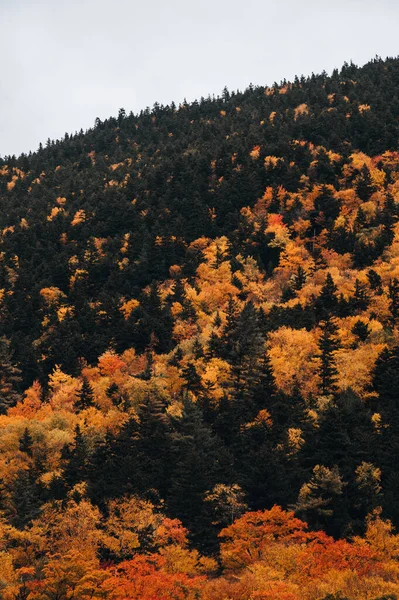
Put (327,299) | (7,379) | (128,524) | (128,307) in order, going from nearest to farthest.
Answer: (128,524) → (327,299) → (7,379) → (128,307)

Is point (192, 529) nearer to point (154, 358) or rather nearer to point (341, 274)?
point (154, 358)

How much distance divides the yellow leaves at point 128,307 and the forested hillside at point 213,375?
604mm

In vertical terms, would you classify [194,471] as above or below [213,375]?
below

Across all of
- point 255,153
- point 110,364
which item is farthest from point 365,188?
point 110,364

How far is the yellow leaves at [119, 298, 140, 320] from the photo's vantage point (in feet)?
409

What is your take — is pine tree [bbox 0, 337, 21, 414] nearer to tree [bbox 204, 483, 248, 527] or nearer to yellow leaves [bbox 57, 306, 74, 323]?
yellow leaves [bbox 57, 306, 74, 323]

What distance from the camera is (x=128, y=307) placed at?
127 m

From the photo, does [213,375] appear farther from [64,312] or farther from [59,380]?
[64,312]

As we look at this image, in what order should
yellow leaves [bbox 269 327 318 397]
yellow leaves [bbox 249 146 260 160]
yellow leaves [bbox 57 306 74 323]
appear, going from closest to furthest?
yellow leaves [bbox 269 327 318 397], yellow leaves [bbox 57 306 74 323], yellow leaves [bbox 249 146 260 160]

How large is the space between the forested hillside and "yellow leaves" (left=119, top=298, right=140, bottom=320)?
60 centimetres

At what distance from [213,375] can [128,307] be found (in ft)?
136

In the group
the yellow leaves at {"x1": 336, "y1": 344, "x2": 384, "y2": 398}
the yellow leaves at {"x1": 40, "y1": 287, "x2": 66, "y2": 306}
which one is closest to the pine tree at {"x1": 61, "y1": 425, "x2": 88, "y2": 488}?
the yellow leaves at {"x1": 336, "y1": 344, "x2": 384, "y2": 398}

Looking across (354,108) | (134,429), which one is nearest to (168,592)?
(134,429)

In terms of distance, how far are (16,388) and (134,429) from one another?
40832mm
